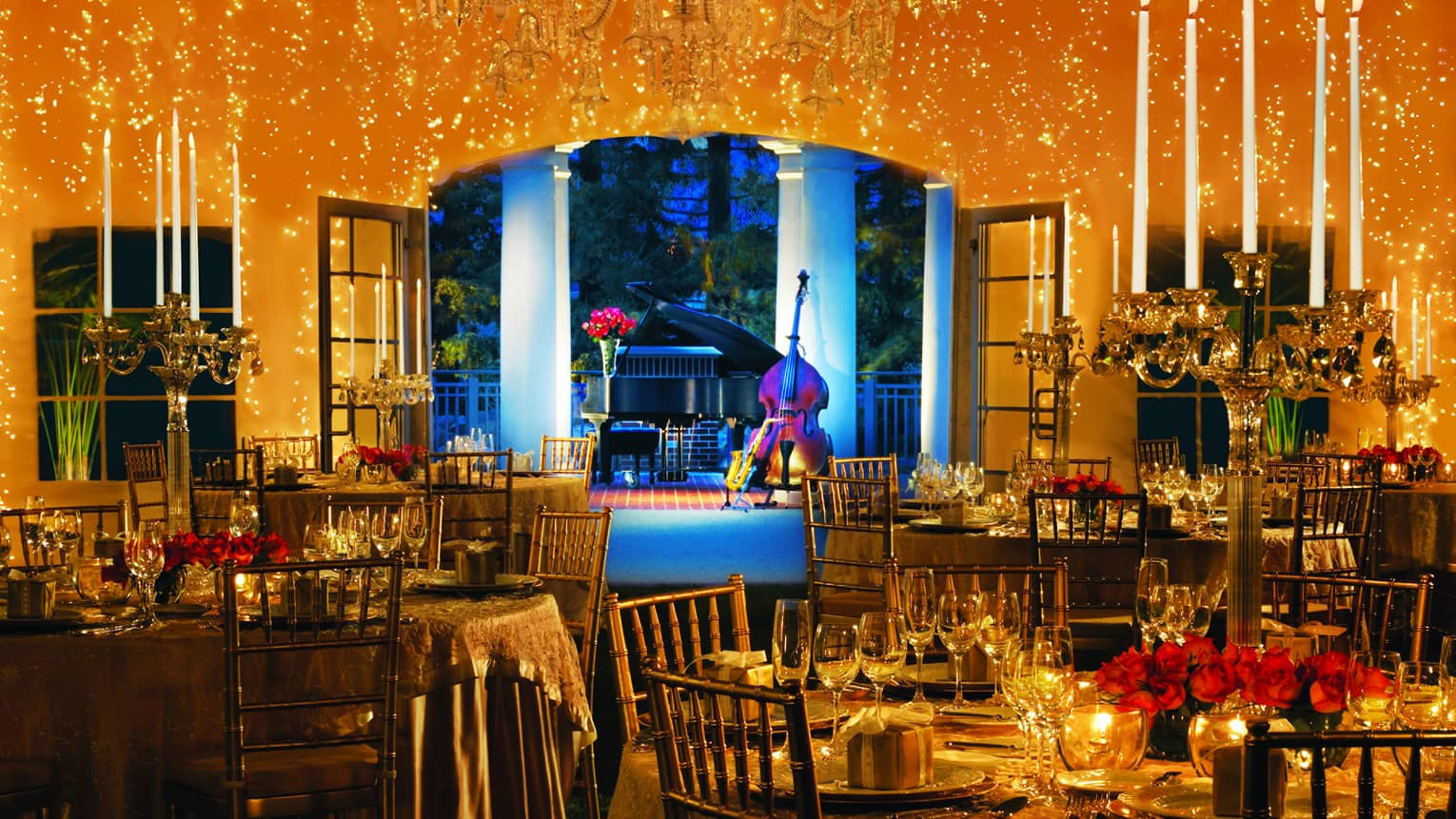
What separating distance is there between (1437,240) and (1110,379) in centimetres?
208

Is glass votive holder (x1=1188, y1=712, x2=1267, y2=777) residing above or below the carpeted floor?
above

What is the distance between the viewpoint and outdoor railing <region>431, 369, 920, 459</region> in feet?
55.1

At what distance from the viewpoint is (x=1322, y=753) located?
161 cm

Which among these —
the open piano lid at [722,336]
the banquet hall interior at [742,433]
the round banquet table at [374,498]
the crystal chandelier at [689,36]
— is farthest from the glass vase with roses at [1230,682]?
the open piano lid at [722,336]

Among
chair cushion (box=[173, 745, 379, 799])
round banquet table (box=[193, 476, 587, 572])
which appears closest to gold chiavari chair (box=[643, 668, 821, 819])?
chair cushion (box=[173, 745, 379, 799])

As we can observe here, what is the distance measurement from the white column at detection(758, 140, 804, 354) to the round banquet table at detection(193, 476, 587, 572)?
546cm

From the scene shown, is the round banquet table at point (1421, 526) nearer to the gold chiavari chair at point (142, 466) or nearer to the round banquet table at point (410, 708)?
the round banquet table at point (410, 708)

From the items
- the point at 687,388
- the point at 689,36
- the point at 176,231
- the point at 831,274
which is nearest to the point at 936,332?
the point at 831,274

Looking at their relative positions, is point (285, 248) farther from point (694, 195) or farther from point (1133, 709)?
point (694, 195)

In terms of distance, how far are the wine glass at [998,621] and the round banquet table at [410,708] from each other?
1.50 m

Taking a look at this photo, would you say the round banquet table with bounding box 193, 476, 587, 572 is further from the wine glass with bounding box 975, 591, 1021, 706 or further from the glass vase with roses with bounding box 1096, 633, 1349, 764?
the glass vase with roses with bounding box 1096, 633, 1349, 764

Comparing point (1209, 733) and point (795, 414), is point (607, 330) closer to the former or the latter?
point (795, 414)

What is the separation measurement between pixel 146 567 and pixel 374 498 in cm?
311

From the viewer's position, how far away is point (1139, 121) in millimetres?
2604
